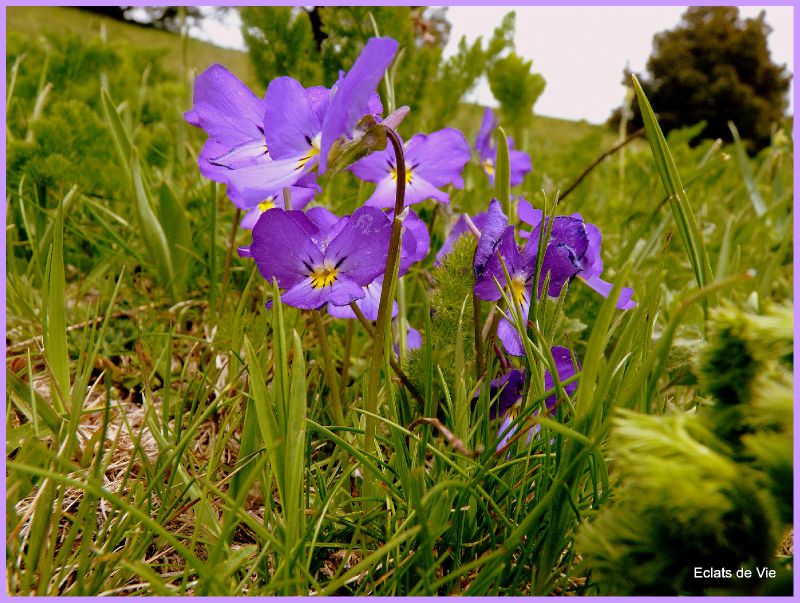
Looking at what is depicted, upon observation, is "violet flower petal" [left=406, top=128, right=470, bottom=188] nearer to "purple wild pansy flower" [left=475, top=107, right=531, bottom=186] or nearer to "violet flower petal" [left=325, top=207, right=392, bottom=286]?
"violet flower petal" [left=325, top=207, right=392, bottom=286]

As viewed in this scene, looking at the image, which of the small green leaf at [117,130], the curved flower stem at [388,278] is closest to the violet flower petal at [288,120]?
the curved flower stem at [388,278]

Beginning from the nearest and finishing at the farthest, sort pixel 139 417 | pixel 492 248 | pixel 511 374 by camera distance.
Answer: pixel 492 248
pixel 511 374
pixel 139 417

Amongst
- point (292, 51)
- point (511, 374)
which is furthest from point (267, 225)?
point (292, 51)

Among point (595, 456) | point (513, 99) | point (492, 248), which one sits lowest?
point (595, 456)

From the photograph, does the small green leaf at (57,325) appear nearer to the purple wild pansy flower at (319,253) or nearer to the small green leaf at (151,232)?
the purple wild pansy flower at (319,253)

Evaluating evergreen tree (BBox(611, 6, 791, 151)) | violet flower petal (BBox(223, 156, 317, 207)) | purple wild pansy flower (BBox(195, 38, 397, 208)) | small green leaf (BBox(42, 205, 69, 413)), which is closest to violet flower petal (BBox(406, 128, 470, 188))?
purple wild pansy flower (BBox(195, 38, 397, 208))

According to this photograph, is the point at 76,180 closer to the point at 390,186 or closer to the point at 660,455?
the point at 390,186

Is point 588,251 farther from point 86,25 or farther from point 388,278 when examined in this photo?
point 86,25
